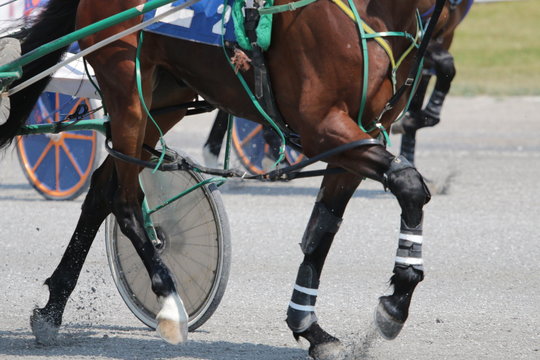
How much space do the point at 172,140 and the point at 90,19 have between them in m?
7.95

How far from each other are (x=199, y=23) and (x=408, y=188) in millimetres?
1139

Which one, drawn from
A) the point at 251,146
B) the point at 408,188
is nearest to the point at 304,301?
the point at 408,188

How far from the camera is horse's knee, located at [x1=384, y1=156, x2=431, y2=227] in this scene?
3.96m

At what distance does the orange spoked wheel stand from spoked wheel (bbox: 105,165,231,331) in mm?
3165

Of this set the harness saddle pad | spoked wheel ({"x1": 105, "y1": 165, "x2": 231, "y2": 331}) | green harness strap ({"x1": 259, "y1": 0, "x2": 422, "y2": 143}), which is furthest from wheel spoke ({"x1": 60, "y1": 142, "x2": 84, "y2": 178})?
green harness strap ({"x1": 259, "y1": 0, "x2": 422, "y2": 143})

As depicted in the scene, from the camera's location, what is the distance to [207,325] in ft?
17.1

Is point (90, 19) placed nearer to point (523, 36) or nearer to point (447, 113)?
point (447, 113)

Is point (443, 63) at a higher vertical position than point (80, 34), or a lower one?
lower

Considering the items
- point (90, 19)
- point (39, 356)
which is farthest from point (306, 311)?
point (90, 19)

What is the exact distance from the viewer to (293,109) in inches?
164

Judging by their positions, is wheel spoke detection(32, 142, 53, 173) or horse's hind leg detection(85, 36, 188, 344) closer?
horse's hind leg detection(85, 36, 188, 344)

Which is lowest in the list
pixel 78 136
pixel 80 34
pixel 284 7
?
pixel 78 136

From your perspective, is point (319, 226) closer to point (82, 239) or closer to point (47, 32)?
point (82, 239)

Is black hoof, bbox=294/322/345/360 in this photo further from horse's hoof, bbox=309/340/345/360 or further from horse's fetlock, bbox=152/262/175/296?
horse's fetlock, bbox=152/262/175/296
